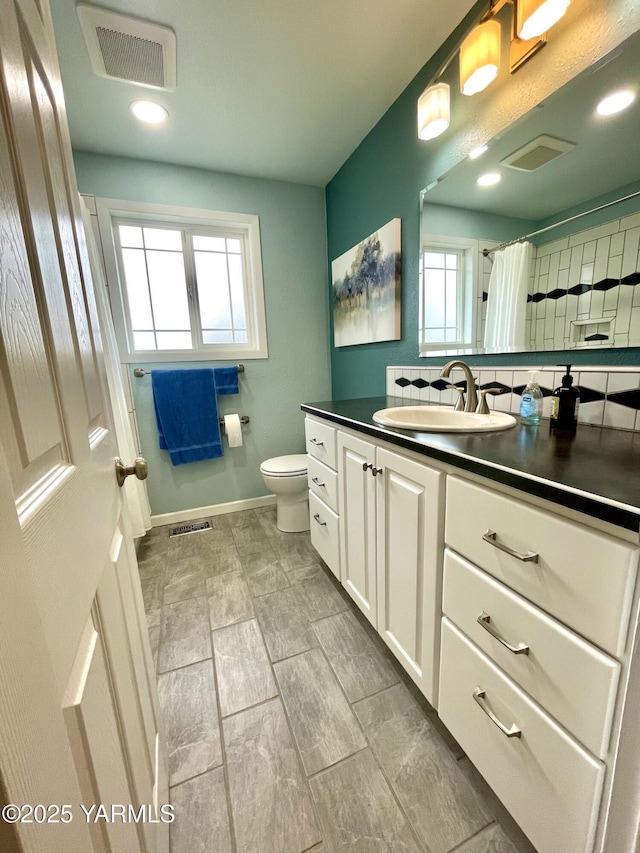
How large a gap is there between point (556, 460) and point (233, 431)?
2.01 m

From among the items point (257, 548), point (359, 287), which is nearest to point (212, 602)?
point (257, 548)

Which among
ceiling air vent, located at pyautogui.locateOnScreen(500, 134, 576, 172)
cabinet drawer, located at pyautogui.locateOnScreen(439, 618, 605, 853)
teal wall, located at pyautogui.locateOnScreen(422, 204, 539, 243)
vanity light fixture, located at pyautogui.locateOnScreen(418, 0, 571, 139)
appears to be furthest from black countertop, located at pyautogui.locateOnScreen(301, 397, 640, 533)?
vanity light fixture, located at pyautogui.locateOnScreen(418, 0, 571, 139)

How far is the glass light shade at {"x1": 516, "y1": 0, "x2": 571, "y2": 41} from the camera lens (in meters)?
0.85

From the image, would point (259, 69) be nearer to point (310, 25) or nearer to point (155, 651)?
point (310, 25)

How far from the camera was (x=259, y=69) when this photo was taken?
1454 millimetres

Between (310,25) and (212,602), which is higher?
(310,25)

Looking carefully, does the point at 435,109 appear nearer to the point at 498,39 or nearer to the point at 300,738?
the point at 498,39

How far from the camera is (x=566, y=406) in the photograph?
0.94 metres

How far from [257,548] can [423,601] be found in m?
1.32

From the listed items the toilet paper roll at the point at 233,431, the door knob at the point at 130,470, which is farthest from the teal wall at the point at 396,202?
the door knob at the point at 130,470

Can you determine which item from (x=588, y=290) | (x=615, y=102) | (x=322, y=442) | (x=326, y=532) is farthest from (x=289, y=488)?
(x=615, y=102)

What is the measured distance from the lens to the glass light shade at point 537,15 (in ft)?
2.79

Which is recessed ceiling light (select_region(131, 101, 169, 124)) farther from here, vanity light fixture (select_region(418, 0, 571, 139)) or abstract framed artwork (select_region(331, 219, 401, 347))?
vanity light fixture (select_region(418, 0, 571, 139))

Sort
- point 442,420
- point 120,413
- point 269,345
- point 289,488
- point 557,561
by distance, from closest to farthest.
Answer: point 557,561, point 442,420, point 120,413, point 289,488, point 269,345
